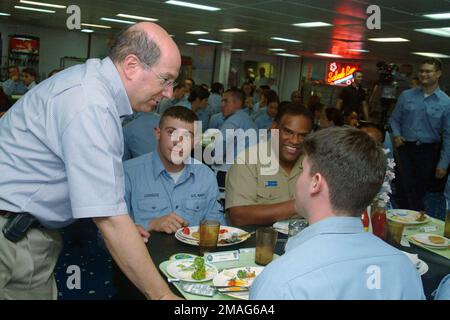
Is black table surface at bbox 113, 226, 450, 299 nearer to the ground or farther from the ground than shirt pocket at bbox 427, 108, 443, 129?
nearer to the ground

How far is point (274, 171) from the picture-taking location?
243 centimetres

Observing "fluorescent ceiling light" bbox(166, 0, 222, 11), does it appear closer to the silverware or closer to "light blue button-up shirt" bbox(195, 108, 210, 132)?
"light blue button-up shirt" bbox(195, 108, 210, 132)

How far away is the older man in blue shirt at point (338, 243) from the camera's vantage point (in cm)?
91

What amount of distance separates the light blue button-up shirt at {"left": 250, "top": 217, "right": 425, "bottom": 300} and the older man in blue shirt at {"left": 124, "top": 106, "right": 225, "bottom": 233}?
4.00 ft

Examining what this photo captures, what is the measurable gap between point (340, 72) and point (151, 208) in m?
14.0

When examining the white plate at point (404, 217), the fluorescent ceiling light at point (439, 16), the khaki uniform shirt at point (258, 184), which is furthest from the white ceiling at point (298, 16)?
the khaki uniform shirt at point (258, 184)

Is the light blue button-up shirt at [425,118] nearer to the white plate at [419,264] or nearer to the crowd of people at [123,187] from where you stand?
the white plate at [419,264]

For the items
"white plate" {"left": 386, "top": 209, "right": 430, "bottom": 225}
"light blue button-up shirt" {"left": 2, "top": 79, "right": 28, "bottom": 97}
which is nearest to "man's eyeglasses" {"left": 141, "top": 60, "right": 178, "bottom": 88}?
"white plate" {"left": 386, "top": 209, "right": 430, "bottom": 225}

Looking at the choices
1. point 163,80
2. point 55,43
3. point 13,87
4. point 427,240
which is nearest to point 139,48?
point 163,80

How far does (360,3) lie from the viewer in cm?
467

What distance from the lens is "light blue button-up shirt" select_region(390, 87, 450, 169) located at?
4406mm

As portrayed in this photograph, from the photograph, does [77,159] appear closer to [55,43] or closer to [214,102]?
[214,102]
